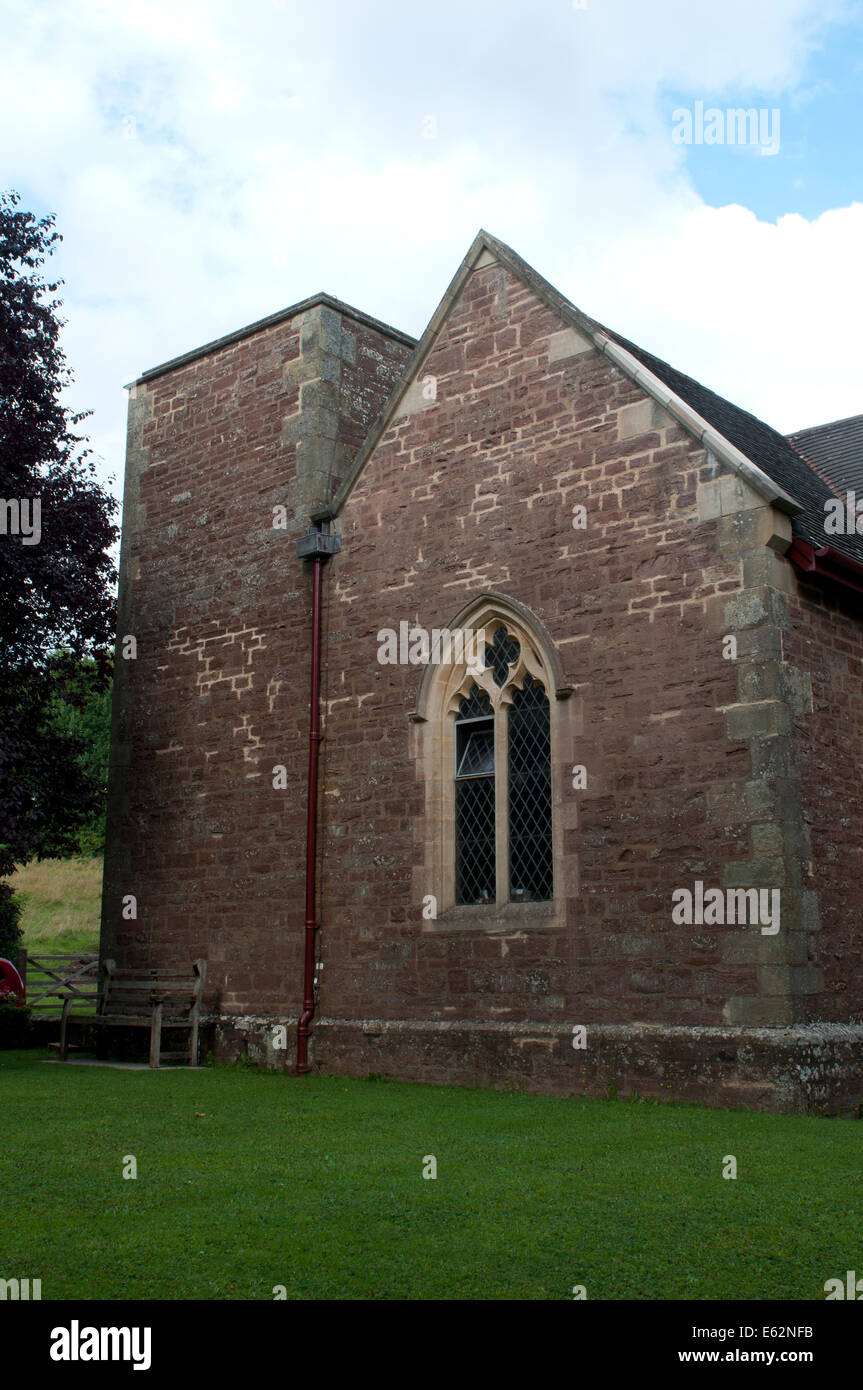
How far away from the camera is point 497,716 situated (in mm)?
11828

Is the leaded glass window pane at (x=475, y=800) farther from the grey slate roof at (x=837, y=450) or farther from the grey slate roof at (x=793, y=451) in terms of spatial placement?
the grey slate roof at (x=837, y=450)

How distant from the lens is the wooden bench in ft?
42.9

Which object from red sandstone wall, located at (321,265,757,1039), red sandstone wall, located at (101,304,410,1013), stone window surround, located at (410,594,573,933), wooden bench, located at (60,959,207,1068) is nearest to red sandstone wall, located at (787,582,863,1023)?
red sandstone wall, located at (321,265,757,1039)

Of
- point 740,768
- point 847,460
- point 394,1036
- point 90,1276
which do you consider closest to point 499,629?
point 740,768

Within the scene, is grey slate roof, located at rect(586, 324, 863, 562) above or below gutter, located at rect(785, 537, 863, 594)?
above

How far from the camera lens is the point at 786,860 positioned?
9.66 meters

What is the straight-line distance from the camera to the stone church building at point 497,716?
998 centimetres

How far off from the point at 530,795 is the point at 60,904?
32481 mm

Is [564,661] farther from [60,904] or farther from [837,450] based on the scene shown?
[60,904]

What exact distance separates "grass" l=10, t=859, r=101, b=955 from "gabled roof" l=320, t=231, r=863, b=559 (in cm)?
2410

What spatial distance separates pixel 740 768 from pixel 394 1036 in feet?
14.1

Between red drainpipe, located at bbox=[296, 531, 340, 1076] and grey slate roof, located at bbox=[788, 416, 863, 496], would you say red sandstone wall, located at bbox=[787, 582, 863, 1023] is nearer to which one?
grey slate roof, located at bbox=[788, 416, 863, 496]
